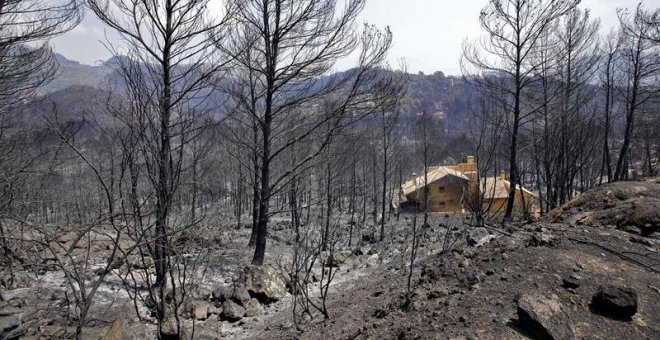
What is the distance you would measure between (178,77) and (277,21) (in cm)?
320

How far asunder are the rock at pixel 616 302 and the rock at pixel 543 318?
423 millimetres

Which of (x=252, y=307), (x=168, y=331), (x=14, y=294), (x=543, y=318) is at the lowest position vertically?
(x=252, y=307)

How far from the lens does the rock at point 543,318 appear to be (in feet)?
11.0

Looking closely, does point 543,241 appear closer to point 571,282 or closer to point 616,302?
point 571,282

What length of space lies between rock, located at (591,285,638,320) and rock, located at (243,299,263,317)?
4.66 meters

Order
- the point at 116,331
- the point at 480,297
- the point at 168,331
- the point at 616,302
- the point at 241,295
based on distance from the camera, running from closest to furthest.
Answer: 1. the point at 616,302
2. the point at 480,297
3. the point at 116,331
4. the point at 168,331
5. the point at 241,295

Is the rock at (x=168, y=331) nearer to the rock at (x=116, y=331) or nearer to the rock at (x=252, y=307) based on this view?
the rock at (x=116, y=331)

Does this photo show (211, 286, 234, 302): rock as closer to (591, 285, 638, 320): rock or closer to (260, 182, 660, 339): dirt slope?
(260, 182, 660, 339): dirt slope

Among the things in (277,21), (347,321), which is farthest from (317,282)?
(277,21)

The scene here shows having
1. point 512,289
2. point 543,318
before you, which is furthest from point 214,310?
point 543,318

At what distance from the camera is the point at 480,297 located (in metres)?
4.17

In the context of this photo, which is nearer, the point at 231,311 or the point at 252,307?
the point at 231,311

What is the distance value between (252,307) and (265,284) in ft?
2.20

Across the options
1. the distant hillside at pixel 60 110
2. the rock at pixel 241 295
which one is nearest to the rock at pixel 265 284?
the rock at pixel 241 295
